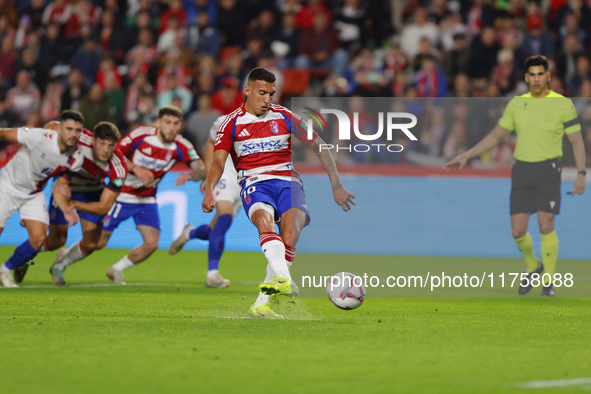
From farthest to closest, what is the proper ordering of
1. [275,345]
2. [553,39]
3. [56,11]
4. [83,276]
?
[56,11] → [553,39] → [83,276] → [275,345]

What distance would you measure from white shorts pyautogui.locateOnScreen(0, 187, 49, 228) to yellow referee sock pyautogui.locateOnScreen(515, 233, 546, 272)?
5165 millimetres

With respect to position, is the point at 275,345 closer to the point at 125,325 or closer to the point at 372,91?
the point at 125,325

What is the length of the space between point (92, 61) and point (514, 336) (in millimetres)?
15067

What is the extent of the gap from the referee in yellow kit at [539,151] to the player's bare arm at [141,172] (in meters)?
3.91

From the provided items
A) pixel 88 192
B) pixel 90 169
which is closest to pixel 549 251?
pixel 90 169

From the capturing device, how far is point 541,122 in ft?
33.6

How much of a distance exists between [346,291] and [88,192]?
14.9 feet

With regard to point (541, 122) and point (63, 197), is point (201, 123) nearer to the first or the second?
point (63, 197)

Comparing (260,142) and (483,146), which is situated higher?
(483,146)

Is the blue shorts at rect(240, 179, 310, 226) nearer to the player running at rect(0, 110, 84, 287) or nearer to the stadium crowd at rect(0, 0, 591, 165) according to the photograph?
the player running at rect(0, 110, 84, 287)

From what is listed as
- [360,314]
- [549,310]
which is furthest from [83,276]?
[549,310]

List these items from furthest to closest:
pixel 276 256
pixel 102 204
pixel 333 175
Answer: pixel 102 204 → pixel 333 175 → pixel 276 256

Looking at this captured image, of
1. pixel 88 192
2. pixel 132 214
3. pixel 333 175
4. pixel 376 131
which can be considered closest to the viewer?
pixel 333 175

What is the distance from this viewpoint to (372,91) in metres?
16.8
